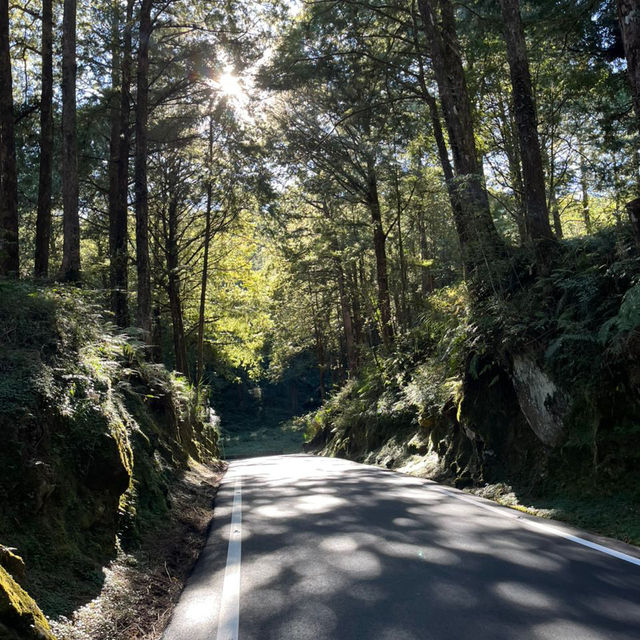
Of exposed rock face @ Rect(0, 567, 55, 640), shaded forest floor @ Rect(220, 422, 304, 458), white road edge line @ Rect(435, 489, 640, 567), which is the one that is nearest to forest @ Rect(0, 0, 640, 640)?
exposed rock face @ Rect(0, 567, 55, 640)

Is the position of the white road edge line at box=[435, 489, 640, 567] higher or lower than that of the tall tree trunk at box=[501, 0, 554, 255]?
lower

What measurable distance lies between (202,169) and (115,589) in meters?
21.1

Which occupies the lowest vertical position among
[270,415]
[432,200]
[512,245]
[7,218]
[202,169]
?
[270,415]

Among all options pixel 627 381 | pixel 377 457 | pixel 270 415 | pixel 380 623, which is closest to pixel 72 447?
pixel 380 623

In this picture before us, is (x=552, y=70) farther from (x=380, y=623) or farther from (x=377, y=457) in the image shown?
(x=380, y=623)

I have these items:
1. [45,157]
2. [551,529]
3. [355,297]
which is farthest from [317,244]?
[551,529]

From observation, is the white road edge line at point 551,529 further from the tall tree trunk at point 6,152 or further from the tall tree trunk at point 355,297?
the tall tree trunk at point 355,297

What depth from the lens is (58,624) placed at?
3902mm

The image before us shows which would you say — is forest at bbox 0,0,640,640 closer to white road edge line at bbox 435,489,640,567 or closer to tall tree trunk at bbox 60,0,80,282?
tall tree trunk at bbox 60,0,80,282

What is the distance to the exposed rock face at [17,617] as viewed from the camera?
10.2 feet

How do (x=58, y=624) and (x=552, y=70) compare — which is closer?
(x=58, y=624)

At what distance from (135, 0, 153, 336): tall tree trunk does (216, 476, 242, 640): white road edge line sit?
9327 mm

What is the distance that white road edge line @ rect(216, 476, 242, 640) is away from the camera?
13.3ft

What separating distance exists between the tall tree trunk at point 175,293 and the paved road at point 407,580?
1904cm
